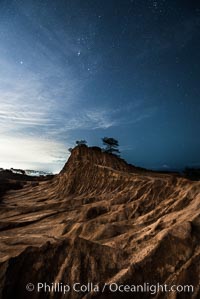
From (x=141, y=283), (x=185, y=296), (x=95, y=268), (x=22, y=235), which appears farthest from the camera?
(x=22, y=235)

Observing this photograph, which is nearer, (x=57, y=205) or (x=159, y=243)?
(x=159, y=243)

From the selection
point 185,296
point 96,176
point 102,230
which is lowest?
point 185,296

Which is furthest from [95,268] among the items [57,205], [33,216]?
[57,205]

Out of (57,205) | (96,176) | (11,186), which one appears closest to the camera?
(57,205)

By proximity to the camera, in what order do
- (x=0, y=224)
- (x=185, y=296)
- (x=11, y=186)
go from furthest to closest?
(x=11, y=186), (x=0, y=224), (x=185, y=296)

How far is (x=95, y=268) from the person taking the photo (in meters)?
8.34

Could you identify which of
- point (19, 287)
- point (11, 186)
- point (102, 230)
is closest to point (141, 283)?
point (19, 287)

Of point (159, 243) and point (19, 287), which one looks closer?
point (19, 287)

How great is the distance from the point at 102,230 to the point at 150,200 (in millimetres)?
4431

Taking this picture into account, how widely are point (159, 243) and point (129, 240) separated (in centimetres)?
230

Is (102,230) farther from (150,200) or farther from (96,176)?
(96,176)

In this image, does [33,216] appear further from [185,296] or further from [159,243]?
[185,296]

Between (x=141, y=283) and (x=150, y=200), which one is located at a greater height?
(x=150, y=200)

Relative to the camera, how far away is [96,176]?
2805 centimetres
